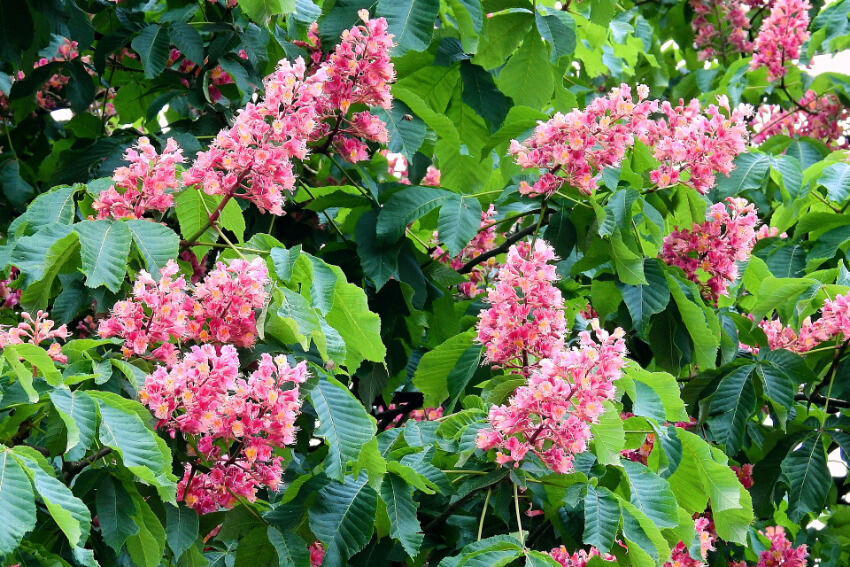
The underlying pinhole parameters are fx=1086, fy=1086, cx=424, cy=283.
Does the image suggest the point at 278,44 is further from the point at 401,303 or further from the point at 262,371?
the point at 262,371

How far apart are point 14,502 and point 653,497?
1.43 m

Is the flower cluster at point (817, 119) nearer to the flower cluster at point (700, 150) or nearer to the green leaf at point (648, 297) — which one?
→ the flower cluster at point (700, 150)

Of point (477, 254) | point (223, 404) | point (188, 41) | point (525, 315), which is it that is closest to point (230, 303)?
point (223, 404)

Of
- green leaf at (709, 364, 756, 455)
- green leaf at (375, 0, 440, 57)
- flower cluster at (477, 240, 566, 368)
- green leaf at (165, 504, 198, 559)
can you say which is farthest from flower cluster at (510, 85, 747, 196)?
green leaf at (165, 504, 198, 559)

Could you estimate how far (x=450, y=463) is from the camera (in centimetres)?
280

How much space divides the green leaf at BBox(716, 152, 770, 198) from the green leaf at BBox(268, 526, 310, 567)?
240cm

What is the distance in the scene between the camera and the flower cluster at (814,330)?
361 centimetres

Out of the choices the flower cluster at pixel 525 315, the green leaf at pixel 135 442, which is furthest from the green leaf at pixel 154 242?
the flower cluster at pixel 525 315

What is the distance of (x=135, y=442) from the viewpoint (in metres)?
2.16

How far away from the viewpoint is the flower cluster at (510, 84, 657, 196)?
10.2ft

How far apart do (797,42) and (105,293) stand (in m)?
3.75

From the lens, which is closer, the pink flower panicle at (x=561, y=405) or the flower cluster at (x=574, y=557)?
the pink flower panicle at (x=561, y=405)

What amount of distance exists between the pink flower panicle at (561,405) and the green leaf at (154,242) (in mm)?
841

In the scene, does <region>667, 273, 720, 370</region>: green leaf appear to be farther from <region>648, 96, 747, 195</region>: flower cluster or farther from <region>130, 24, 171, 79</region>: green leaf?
<region>130, 24, 171, 79</region>: green leaf
